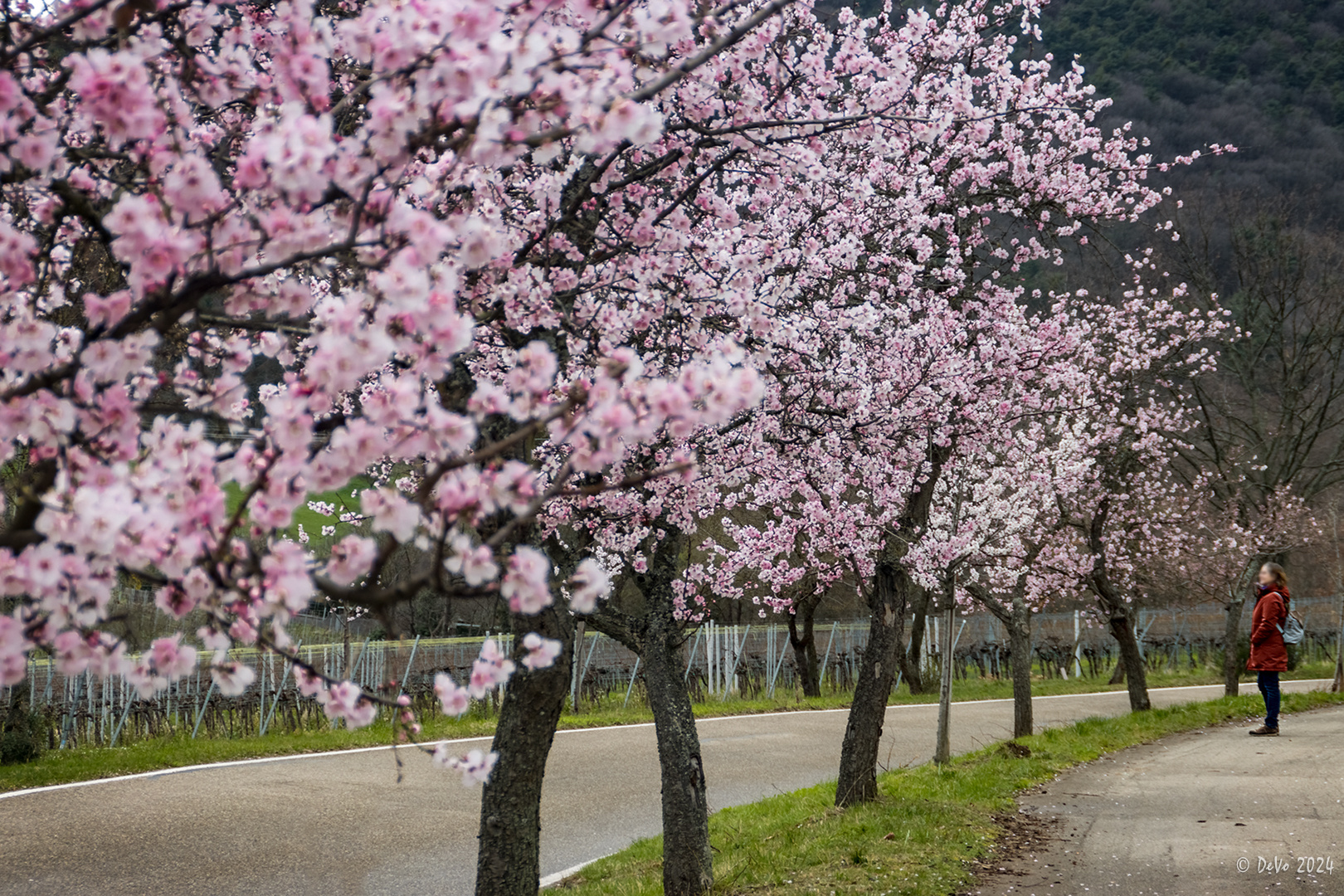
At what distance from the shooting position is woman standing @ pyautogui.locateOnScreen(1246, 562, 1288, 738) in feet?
36.0

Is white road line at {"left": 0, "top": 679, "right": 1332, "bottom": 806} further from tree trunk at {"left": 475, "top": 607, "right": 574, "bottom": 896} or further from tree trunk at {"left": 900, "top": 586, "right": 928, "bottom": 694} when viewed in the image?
tree trunk at {"left": 900, "top": 586, "right": 928, "bottom": 694}

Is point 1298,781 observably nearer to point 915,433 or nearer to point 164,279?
point 915,433

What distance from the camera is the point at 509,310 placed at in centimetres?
451

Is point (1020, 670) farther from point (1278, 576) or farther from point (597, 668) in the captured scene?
point (597, 668)

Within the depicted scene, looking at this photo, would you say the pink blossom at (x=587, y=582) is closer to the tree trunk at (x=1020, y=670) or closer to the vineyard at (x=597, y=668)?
the vineyard at (x=597, y=668)

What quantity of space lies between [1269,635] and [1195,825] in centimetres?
475

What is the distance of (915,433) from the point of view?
27.9 feet

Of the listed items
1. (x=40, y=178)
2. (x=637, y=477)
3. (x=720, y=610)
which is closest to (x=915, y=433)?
(x=637, y=477)

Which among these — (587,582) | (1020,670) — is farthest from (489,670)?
(1020,670)

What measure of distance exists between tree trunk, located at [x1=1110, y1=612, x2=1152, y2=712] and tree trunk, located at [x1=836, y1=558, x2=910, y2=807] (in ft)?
25.9

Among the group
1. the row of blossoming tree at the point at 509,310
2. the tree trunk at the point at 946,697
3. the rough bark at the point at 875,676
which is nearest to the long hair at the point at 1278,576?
the row of blossoming tree at the point at 509,310

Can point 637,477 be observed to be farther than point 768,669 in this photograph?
No

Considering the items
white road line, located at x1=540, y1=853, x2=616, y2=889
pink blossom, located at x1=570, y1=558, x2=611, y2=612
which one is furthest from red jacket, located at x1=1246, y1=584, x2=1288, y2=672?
pink blossom, located at x1=570, y1=558, x2=611, y2=612

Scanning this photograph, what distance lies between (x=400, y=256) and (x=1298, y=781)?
9.69 m
